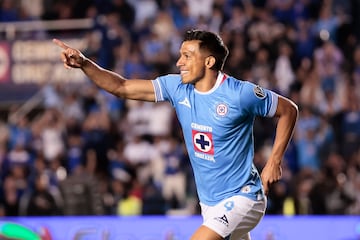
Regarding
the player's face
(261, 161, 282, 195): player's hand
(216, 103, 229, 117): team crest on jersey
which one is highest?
the player's face

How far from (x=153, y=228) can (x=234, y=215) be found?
18.5 feet

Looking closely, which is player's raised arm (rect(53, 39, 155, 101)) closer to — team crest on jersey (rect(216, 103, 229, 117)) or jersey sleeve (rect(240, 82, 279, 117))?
team crest on jersey (rect(216, 103, 229, 117))

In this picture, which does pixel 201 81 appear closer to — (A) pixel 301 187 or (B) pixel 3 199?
(A) pixel 301 187

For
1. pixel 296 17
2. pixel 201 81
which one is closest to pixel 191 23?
pixel 296 17

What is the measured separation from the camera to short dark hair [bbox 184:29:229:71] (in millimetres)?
7207

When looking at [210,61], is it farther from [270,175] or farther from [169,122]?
[169,122]

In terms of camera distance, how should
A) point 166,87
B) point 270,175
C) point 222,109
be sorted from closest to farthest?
1. point 270,175
2. point 222,109
3. point 166,87

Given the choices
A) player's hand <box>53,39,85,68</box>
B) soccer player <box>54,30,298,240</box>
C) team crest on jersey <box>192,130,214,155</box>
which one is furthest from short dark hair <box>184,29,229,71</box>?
player's hand <box>53,39,85,68</box>

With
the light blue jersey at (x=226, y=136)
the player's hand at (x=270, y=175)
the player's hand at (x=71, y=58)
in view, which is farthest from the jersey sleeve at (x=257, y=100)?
the player's hand at (x=71, y=58)

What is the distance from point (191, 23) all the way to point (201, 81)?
33.9 ft

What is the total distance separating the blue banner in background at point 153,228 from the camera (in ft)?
39.4

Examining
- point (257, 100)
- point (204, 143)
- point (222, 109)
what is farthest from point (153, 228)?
point (257, 100)

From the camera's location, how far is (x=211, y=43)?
Answer: 7.24m

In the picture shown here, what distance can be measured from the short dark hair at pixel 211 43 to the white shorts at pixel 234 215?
1022 mm
